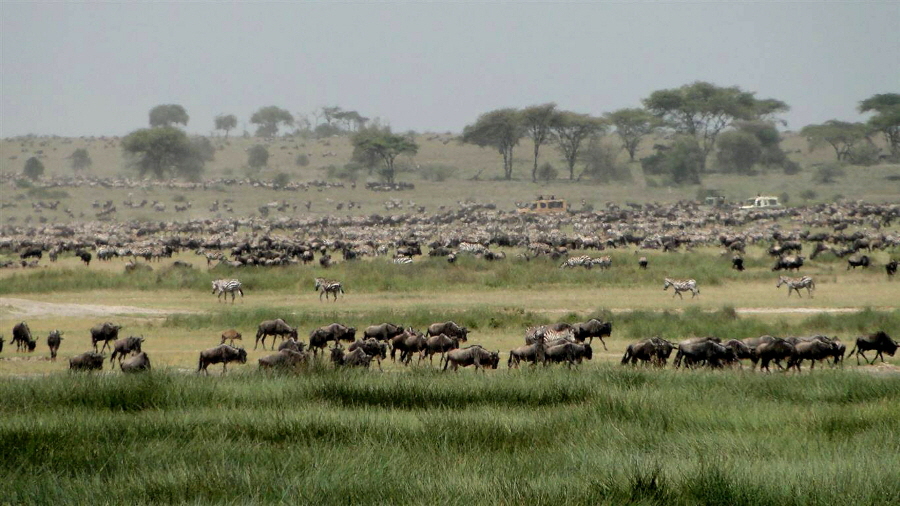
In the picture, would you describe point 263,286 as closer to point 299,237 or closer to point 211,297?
point 211,297

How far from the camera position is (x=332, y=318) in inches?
1096

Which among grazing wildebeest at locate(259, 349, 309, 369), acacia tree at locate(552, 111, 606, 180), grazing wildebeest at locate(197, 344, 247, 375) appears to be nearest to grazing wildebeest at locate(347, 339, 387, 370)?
grazing wildebeest at locate(197, 344, 247, 375)

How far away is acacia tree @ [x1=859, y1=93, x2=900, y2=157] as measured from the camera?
108 metres

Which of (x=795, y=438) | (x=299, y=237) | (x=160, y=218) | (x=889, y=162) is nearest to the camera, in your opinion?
(x=795, y=438)

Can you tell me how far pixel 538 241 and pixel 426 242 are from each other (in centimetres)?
697

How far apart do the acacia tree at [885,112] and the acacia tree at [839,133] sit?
6.41 feet

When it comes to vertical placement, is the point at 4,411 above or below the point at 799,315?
above

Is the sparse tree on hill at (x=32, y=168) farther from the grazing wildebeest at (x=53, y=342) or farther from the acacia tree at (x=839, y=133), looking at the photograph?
the grazing wildebeest at (x=53, y=342)

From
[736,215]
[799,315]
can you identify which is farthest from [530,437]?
[736,215]

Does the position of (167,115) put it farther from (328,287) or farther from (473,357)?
(473,357)

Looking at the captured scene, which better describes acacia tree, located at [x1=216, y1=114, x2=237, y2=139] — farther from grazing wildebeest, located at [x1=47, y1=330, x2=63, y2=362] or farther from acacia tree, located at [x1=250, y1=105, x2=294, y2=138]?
grazing wildebeest, located at [x1=47, y1=330, x2=63, y2=362]

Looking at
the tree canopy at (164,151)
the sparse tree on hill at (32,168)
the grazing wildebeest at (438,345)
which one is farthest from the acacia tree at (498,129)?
the grazing wildebeest at (438,345)

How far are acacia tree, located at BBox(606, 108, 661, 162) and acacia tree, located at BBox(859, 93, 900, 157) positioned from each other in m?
23.4

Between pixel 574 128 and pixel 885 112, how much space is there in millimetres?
34853
